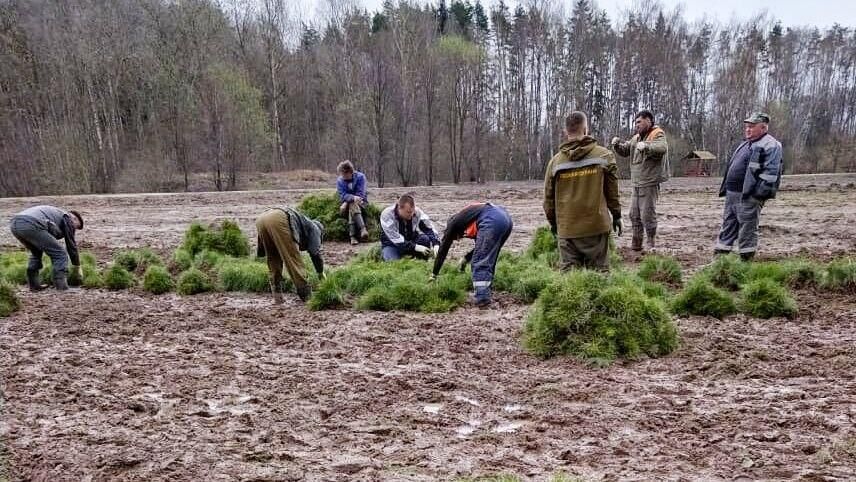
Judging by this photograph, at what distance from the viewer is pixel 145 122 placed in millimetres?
33812

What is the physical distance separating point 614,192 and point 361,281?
2.95 m

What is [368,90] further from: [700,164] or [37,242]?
[37,242]

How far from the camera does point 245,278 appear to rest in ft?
24.3

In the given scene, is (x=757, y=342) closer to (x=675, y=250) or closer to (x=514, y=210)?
(x=675, y=250)

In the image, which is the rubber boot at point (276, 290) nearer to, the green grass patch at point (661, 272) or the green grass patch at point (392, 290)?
the green grass patch at point (392, 290)

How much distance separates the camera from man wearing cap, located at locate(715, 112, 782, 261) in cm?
649

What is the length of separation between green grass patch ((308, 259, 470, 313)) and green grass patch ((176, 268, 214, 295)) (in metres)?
1.66

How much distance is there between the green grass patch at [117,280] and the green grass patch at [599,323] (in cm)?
551

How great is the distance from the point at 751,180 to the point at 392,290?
4160 millimetres

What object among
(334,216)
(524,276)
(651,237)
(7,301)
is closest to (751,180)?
(651,237)

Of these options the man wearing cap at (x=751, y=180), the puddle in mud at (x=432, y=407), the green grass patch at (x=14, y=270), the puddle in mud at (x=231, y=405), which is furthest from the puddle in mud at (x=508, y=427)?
the green grass patch at (x=14, y=270)

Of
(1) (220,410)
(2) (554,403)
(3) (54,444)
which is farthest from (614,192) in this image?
(3) (54,444)

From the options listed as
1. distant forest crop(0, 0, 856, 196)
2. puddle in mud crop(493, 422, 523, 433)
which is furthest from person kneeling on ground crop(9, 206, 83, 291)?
distant forest crop(0, 0, 856, 196)

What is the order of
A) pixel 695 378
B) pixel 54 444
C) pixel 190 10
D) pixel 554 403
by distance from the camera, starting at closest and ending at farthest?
1. pixel 54 444
2. pixel 554 403
3. pixel 695 378
4. pixel 190 10
